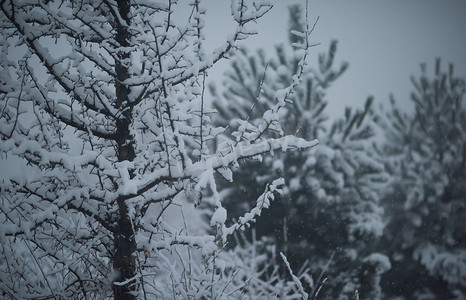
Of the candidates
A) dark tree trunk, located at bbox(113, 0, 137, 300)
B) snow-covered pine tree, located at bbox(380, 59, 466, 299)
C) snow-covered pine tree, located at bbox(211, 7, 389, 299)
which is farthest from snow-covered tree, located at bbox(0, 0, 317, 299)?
snow-covered pine tree, located at bbox(380, 59, 466, 299)

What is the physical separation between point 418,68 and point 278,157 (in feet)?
18.7

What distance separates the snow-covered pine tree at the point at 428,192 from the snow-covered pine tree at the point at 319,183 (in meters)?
1.61

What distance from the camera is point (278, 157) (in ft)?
20.9

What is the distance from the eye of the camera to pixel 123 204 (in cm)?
246

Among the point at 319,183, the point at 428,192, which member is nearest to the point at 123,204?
the point at 319,183

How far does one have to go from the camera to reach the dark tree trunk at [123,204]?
8.01 ft

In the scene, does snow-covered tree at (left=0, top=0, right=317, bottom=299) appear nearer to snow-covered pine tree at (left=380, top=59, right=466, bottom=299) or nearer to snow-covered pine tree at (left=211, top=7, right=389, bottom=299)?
snow-covered pine tree at (left=211, top=7, right=389, bottom=299)

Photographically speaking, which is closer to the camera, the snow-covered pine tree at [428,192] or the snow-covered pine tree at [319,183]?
the snow-covered pine tree at [319,183]

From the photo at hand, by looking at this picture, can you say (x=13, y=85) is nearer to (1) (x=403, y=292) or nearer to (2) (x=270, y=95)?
(2) (x=270, y=95)

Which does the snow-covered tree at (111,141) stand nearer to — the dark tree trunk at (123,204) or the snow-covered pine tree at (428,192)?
the dark tree trunk at (123,204)

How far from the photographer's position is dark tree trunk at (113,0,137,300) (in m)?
2.44

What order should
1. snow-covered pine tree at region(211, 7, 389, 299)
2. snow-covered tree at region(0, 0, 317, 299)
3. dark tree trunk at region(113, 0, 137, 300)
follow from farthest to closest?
snow-covered pine tree at region(211, 7, 389, 299), dark tree trunk at region(113, 0, 137, 300), snow-covered tree at region(0, 0, 317, 299)

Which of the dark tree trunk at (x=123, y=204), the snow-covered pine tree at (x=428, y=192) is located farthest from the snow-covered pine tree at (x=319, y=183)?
the dark tree trunk at (x=123, y=204)

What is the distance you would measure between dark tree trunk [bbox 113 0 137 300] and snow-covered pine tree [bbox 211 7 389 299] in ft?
11.8
